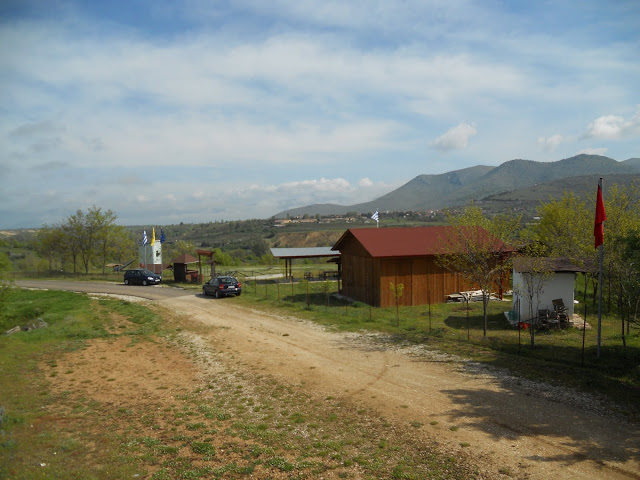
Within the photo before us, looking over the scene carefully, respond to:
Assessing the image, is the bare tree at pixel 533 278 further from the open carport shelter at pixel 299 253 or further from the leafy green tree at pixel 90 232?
the leafy green tree at pixel 90 232

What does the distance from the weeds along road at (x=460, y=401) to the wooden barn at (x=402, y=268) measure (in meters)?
8.71

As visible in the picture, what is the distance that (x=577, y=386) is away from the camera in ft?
38.9

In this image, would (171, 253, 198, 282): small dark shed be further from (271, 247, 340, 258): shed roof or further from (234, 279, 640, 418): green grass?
(234, 279, 640, 418): green grass

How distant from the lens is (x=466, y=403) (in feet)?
35.8

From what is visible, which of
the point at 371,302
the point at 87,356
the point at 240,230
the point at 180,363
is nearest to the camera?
the point at 180,363

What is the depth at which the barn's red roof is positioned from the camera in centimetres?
2806

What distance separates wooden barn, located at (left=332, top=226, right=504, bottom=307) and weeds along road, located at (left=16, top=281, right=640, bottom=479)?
871cm

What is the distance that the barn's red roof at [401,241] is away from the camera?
92.1 ft

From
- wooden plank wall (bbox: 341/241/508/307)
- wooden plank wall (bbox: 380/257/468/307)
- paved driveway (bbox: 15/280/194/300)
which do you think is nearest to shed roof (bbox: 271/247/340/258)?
paved driveway (bbox: 15/280/194/300)

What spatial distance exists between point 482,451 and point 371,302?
20478 mm

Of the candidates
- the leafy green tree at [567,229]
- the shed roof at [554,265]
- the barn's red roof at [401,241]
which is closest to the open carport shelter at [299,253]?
the barn's red roof at [401,241]

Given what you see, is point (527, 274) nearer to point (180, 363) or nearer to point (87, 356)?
point (180, 363)

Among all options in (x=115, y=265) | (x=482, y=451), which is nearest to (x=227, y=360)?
(x=482, y=451)

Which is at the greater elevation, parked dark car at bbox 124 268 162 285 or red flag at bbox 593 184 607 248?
red flag at bbox 593 184 607 248
